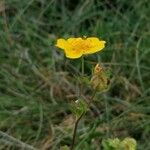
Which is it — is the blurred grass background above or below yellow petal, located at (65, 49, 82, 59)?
above

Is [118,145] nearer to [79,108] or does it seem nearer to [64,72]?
[79,108]

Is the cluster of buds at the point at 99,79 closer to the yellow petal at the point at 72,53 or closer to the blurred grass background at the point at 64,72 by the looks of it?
the yellow petal at the point at 72,53

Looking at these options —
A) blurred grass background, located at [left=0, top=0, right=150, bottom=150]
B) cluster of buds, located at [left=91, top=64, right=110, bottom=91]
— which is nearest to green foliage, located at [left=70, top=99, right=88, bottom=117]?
cluster of buds, located at [left=91, top=64, right=110, bottom=91]

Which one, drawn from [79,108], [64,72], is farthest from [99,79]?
[64,72]

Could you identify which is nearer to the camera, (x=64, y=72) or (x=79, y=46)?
(x=79, y=46)

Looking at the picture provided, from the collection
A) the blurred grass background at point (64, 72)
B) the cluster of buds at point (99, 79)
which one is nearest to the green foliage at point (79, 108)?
the cluster of buds at point (99, 79)

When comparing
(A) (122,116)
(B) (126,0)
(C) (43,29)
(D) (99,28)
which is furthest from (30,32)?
(A) (122,116)

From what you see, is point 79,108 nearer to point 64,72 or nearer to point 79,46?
point 79,46

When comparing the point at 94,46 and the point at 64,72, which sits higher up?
the point at 64,72

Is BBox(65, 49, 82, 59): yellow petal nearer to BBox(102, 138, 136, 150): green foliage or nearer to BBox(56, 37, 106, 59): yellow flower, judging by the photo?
BBox(56, 37, 106, 59): yellow flower

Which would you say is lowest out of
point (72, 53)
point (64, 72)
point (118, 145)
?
point (118, 145)
